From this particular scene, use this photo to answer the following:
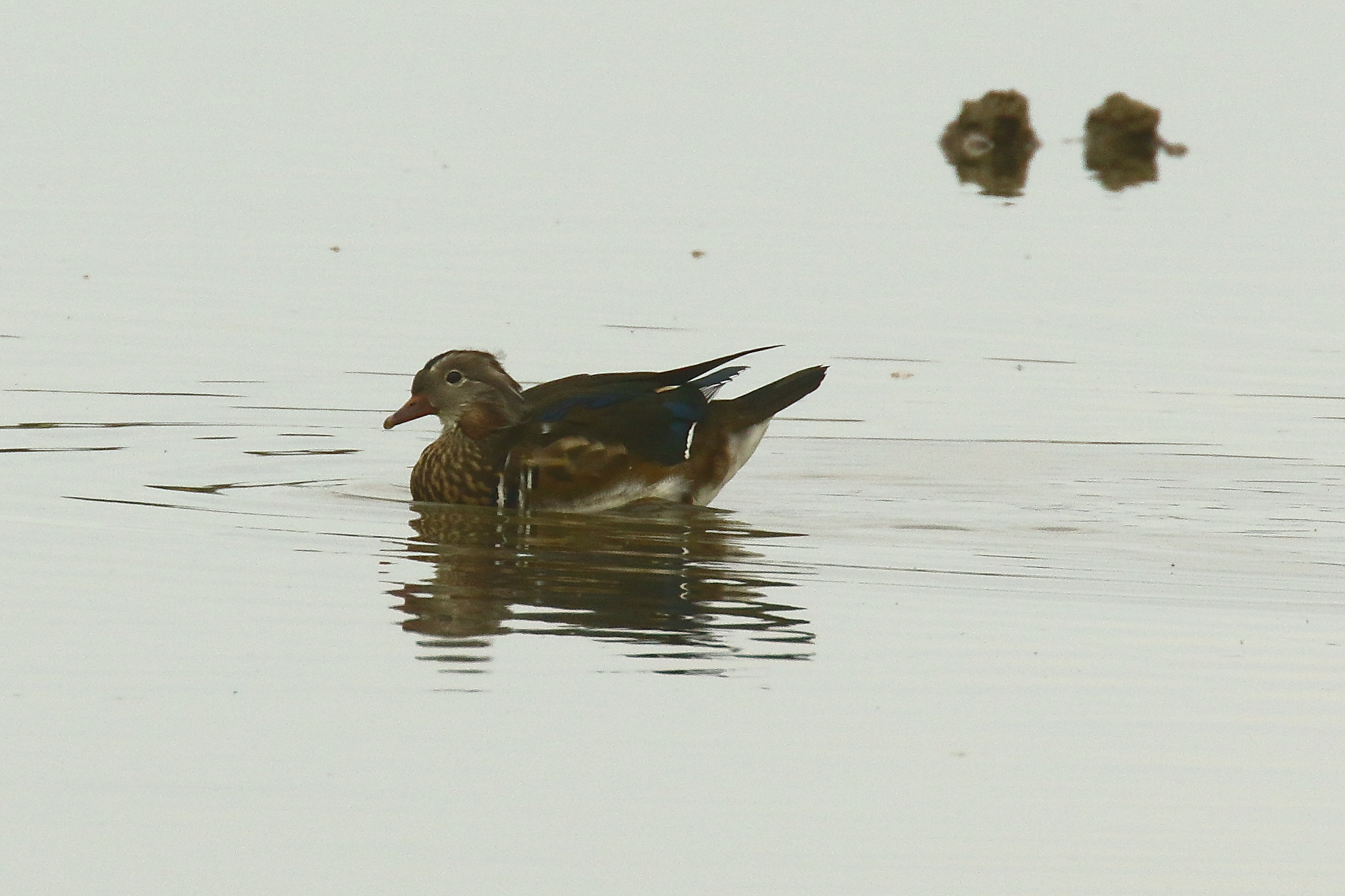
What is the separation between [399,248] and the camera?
19.7m

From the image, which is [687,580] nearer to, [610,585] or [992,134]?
[610,585]

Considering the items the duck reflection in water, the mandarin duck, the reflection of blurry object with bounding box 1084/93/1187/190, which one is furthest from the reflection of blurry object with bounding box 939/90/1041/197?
the duck reflection in water

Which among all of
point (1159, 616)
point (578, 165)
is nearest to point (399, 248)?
point (578, 165)

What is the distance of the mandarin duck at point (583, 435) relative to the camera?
11414 millimetres

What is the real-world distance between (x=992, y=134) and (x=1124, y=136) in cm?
178

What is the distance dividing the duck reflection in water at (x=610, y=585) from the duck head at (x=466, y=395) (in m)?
0.47

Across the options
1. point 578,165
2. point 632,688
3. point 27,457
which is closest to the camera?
point 632,688

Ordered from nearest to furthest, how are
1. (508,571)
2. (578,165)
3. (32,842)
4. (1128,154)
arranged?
(32,842) < (508,571) < (578,165) < (1128,154)

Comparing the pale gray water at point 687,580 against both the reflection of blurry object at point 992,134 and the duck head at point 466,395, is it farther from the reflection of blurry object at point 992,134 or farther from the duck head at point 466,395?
the reflection of blurry object at point 992,134

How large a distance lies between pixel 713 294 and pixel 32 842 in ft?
38.9

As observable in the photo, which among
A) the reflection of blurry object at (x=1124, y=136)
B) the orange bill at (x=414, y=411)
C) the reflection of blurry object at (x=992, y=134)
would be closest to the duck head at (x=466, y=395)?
the orange bill at (x=414, y=411)

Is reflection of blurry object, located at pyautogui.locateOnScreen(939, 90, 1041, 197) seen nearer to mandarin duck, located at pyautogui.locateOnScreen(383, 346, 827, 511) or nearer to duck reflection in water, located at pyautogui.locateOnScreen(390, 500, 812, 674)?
mandarin duck, located at pyautogui.locateOnScreen(383, 346, 827, 511)

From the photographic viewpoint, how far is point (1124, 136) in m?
30.6

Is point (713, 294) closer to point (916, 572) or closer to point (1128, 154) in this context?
point (916, 572)
